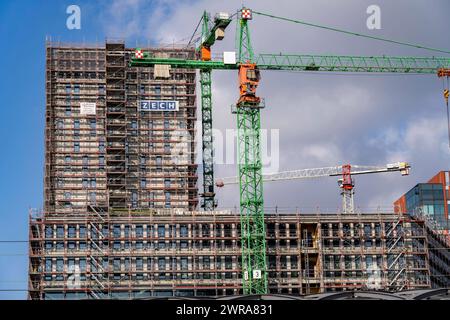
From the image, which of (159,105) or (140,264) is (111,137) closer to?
(159,105)

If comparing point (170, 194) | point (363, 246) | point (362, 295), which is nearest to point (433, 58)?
point (363, 246)

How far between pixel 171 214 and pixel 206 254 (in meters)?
8.11

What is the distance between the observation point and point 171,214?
470ft

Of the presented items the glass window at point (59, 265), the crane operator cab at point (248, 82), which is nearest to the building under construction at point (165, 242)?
the glass window at point (59, 265)

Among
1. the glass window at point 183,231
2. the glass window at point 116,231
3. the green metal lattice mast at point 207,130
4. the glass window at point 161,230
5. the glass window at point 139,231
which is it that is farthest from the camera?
the green metal lattice mast at point 207,130

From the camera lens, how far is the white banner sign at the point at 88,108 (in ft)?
540

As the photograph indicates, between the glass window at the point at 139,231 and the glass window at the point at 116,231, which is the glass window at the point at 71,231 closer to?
the glass window at the point at 116,231

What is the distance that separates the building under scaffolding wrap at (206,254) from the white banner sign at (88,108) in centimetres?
2475

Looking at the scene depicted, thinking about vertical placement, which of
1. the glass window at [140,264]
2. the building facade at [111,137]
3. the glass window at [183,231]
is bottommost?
the glass window at [140,264]

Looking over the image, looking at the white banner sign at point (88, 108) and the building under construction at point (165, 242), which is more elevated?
the white banner sign at point (88, 108)

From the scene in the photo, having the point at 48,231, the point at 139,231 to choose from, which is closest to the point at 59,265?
the point at 48,231

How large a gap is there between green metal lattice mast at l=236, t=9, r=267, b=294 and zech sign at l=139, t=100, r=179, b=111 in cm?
1852

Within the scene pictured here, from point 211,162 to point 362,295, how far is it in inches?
4763

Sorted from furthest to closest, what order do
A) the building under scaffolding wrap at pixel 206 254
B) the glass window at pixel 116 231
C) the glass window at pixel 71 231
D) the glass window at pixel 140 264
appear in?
the glass window at pixel 116 231
the glass window at pixel 71 231
the glass window at pixel 140 264
the building under scaffolding wrap at pixel 206 254
